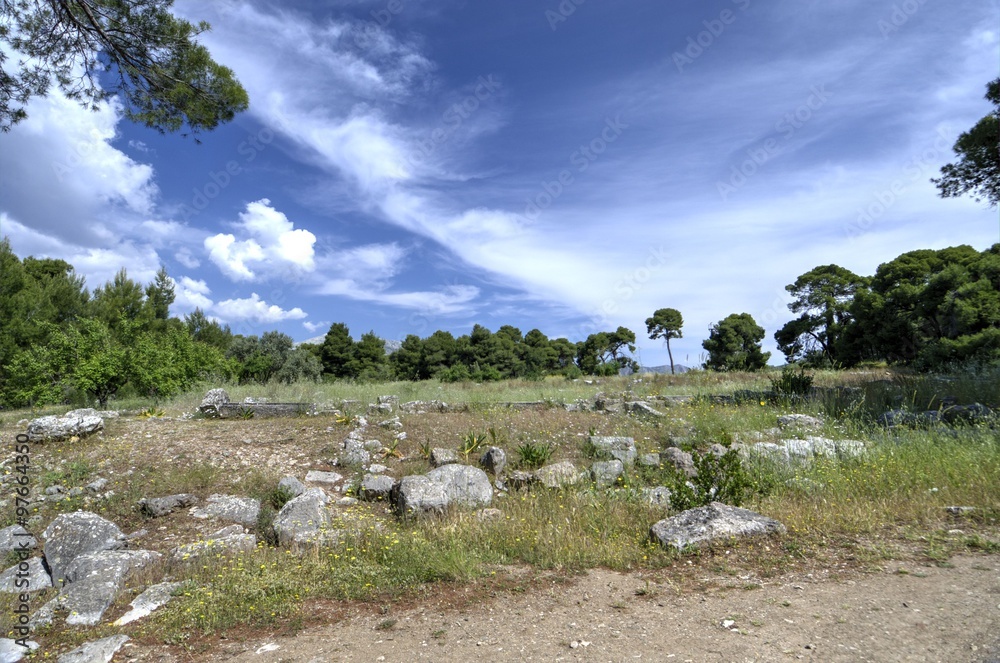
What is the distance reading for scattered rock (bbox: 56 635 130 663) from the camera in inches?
131

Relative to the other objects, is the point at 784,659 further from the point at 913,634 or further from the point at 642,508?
Result: the point at 642,508

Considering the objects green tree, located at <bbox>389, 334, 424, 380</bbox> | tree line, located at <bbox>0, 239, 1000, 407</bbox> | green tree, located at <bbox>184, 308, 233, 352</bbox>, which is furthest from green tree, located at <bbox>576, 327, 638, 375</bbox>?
green tree, located at <bbox>184, 308, 233, 352</bbox>

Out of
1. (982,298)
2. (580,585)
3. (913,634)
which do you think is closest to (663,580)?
(580,585)

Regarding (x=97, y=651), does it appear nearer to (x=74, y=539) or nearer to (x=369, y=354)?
(x=74, y=539)

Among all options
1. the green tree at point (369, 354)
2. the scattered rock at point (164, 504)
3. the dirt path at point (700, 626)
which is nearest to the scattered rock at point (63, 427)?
the scattered rock at point (164, 504)

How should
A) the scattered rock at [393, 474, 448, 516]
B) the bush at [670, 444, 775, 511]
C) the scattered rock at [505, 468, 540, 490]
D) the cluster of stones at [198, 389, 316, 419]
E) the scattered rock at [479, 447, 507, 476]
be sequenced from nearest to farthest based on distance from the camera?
1. the bush at [670, 444, 775, 511]
2. the scattered rock at [393, 474, 448, 516]
3. the scattered rock at [505, 468, 540, 490]
4. the scattered rock at [479, 447, 507, 476]
5. the cluster of stones at [198, 389, 316, 419]

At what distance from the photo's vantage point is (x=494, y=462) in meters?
7.43

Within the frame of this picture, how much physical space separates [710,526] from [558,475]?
257 centimetres

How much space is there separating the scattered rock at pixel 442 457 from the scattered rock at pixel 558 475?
148 cm

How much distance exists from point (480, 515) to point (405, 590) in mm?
1571

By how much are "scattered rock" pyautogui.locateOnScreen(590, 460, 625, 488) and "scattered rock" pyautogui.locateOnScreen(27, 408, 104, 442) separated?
8351mm

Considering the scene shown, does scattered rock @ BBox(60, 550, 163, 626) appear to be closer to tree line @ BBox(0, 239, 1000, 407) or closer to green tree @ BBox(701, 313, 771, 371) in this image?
tree line @ BBox(0, 239, 1000, 407)

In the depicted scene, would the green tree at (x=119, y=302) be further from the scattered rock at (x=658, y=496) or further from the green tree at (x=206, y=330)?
the scattered rock at (x=658, y=496)

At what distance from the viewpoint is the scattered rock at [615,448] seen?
25.6 ft
